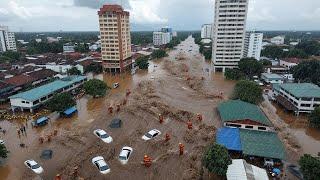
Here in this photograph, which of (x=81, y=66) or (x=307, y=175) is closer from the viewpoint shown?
(x=307, y=175)

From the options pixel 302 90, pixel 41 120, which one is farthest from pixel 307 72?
pixel 41 120

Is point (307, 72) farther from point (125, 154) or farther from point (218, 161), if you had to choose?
point (125, 154)

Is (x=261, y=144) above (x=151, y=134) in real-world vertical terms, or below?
above

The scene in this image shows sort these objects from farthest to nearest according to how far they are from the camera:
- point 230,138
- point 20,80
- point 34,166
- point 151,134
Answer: point 20,80
point 151,134
point 230,138
point 34,166

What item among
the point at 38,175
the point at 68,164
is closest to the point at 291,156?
the point at 68,164

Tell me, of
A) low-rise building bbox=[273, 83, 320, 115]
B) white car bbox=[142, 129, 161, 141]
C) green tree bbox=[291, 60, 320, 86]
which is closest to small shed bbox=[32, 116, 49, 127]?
white car bbox=[142, 129, 161, 141]

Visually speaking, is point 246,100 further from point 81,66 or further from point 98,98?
point 81,66

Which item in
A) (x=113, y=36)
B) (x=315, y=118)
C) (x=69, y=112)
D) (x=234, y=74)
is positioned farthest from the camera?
(x=113, y=36)
